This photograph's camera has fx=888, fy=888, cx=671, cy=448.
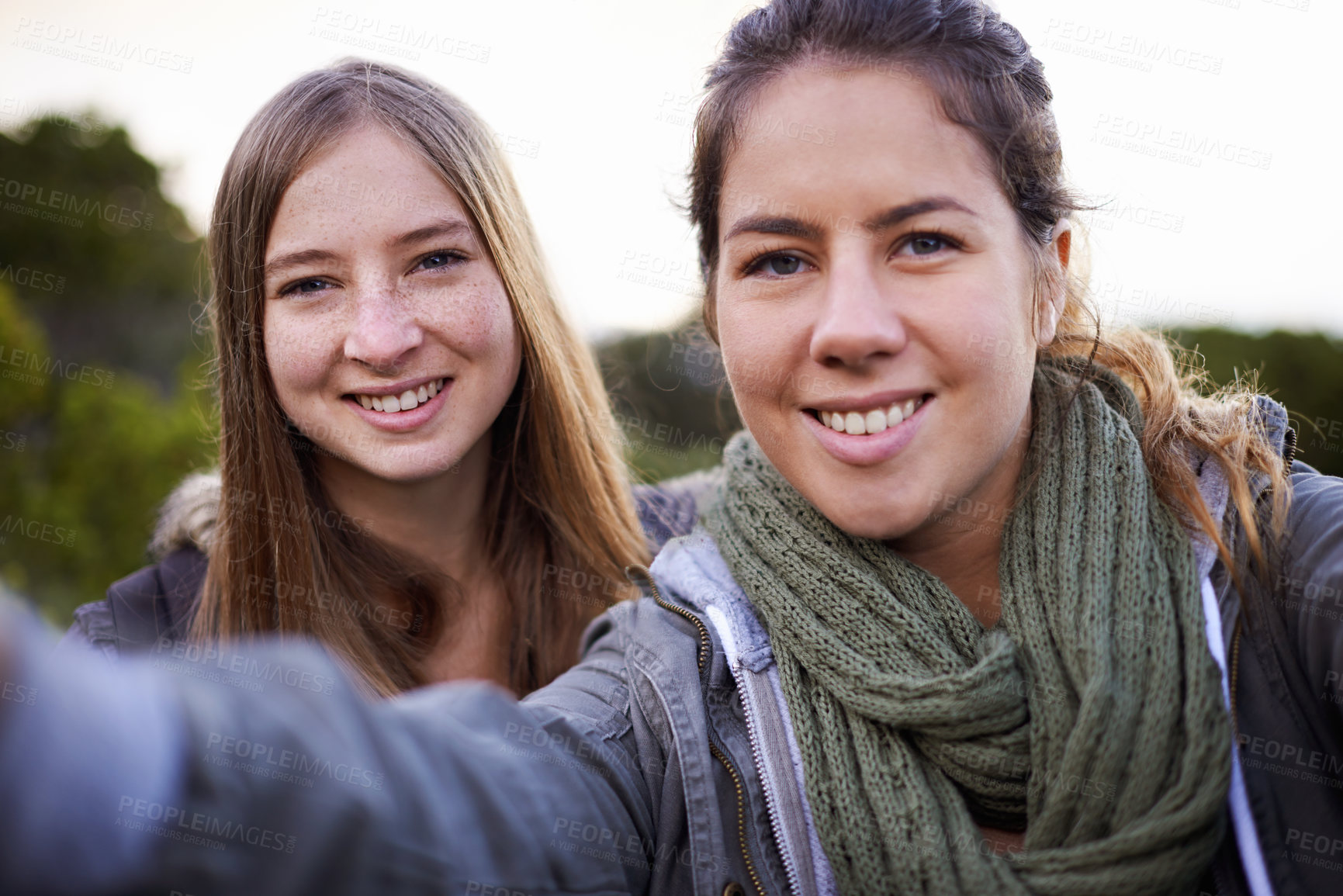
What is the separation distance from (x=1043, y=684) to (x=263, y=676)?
155cm

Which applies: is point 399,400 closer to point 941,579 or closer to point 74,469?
point 941,579

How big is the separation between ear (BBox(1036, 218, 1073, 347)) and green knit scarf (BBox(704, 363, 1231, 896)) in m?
0.21

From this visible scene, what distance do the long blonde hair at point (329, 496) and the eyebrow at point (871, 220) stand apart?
1276 mm

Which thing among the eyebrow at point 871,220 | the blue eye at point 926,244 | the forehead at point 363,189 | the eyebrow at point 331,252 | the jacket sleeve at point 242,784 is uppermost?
the forehead at point 363,189

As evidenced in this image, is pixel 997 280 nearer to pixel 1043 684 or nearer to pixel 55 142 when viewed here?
pixel 1043 684

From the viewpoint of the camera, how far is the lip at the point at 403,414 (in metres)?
2.78

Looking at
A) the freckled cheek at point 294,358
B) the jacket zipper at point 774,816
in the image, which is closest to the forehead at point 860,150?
the jacket zipper at point 774,816

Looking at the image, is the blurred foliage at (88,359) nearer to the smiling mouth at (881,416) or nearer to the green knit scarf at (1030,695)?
the smiling mouth at (881,416)

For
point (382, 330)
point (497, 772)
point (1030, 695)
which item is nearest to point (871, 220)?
point (1030, 695)

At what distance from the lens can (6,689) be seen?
608 mm

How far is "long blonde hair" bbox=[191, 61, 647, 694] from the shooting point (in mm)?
2842

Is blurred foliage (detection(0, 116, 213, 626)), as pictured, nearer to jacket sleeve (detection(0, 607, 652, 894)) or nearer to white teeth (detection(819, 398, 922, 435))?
white teeth (detection(819, 398, 922, 435))

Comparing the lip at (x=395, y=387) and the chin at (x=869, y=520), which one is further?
the lip at (x=395, y=387)

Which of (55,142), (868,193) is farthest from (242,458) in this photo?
Result: (55,142)
